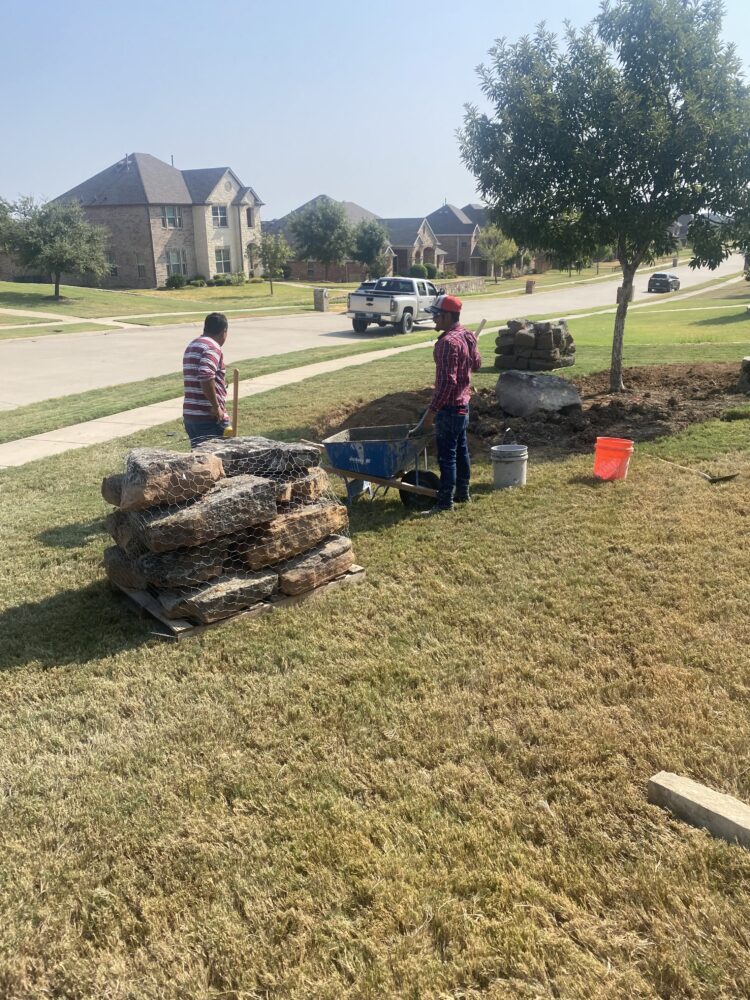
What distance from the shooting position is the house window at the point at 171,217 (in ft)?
197

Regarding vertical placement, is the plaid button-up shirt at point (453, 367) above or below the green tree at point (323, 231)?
below

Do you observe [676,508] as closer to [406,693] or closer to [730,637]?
[730,637]

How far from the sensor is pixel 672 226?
10414mm

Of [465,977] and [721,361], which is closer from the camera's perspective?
[465,977]

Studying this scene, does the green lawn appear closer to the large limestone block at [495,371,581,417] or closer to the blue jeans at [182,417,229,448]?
the blue jeans at [182,417,229,448]

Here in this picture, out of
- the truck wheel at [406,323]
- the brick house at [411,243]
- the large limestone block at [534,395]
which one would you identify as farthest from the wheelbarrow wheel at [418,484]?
the brick house at [411,243]

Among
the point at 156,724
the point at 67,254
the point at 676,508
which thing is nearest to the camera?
the point at 156,724

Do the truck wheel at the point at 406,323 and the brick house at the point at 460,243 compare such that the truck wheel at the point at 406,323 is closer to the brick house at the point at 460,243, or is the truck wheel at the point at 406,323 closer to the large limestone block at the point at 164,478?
the large limestone block at the point at 164,478

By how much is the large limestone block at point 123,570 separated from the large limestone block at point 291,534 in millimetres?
739

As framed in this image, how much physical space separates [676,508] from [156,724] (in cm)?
499

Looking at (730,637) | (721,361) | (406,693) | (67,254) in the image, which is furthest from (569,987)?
(67,254)

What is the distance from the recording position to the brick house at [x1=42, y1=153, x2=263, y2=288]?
59.3 meters

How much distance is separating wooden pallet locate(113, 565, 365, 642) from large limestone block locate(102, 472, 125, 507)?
676 mm

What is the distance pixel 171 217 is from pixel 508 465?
6040 centimetres
